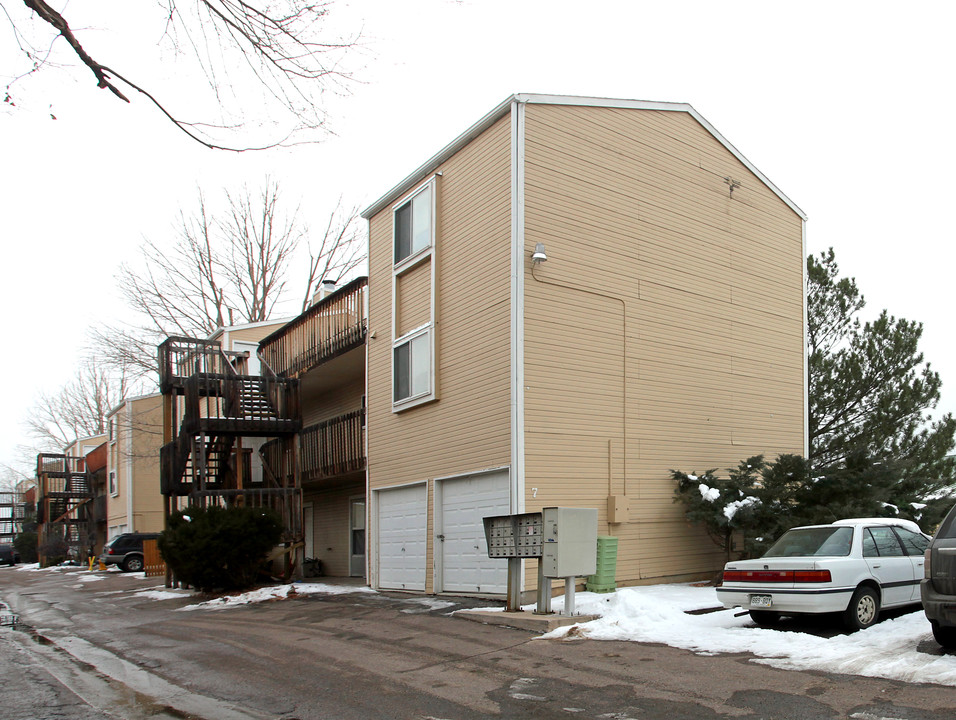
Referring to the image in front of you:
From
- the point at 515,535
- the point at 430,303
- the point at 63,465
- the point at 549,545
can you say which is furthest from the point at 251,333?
the point at 63,465

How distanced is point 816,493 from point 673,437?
2539mm

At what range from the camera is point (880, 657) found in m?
7.80

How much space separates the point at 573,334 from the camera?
14.4m

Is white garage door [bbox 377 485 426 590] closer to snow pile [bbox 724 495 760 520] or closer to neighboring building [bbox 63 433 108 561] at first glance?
snow pile [bbox 724 495 760 520]

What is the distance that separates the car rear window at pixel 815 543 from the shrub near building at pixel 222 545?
37.8 feet

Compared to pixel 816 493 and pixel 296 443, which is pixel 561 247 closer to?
pixel 816 493

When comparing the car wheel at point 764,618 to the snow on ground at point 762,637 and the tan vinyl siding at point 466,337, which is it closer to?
the snow on ground at point 762,637

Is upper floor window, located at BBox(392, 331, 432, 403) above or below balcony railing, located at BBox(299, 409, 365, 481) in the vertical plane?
above

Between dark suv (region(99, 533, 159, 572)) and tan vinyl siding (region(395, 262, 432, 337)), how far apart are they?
2122cm

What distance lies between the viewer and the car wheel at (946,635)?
7918mm

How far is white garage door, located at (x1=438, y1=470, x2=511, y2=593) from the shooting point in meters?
13.9

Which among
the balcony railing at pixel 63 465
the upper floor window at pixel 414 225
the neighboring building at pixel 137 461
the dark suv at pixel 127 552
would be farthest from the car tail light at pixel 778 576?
the balcony railing at pixel 63 465

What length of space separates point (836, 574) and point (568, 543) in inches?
125

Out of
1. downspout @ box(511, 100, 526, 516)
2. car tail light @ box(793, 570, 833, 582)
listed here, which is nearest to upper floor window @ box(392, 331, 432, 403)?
downspout @ box(511, 100, 526, 516)
